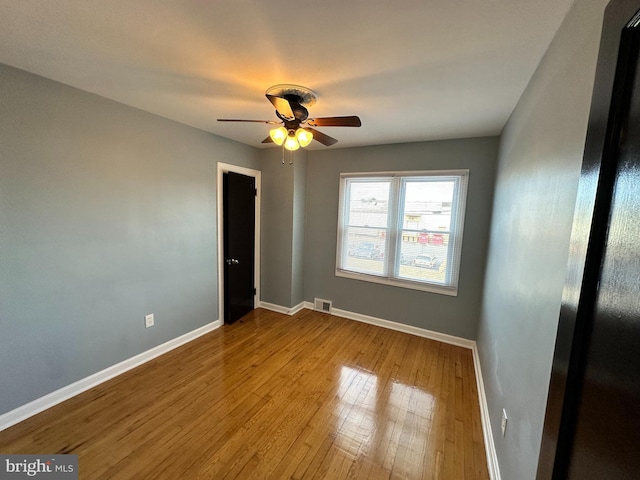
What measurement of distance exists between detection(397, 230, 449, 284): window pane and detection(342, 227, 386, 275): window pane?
0.93ft

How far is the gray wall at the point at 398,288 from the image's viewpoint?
298cm

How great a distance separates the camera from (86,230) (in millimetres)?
2160

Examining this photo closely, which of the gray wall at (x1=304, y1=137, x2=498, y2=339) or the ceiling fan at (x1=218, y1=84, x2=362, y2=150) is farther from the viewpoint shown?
the gray wall at (x1=304, y1=137, x2=498, y2=339)

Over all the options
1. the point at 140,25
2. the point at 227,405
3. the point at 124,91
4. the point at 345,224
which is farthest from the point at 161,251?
the point at 345,224

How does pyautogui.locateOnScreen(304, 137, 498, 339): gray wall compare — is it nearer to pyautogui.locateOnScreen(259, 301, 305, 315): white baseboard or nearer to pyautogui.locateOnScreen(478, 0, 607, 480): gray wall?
pyautogui.locateOnScreen(259, 301, 305, 315): white baseboard

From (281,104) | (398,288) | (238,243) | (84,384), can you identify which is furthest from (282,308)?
(281,104)

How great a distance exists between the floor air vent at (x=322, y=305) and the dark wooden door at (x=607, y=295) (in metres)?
3.34

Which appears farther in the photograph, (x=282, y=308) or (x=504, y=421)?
(x=282, y=308)

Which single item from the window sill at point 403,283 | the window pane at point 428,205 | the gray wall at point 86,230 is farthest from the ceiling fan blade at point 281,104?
the window sill at point 403,283

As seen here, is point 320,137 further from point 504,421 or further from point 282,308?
point 282,308

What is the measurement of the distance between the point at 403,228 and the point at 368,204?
1.95 feet

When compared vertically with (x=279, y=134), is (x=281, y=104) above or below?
above

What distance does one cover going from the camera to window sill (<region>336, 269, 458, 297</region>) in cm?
321
